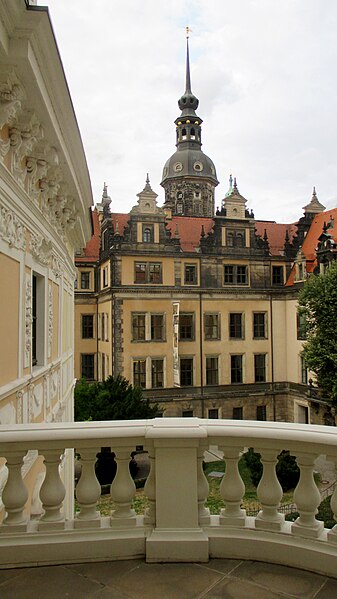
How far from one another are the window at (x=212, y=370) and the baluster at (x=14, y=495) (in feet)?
100

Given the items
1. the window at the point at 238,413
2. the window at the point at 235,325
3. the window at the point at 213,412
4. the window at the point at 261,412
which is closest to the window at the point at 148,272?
the window at the point at 235,325

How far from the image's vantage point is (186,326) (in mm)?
33312

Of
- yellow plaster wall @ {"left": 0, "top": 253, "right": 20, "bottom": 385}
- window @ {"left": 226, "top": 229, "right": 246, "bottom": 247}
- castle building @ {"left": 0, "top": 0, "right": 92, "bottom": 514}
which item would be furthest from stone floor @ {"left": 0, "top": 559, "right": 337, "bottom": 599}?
window @ {"left": 226, "top": 229, "right": 246, "bottom": 247}

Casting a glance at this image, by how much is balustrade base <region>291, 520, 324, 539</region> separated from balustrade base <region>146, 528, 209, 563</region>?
23.7 inches

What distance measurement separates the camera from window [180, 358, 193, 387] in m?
32.8

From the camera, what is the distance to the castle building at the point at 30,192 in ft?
11.8

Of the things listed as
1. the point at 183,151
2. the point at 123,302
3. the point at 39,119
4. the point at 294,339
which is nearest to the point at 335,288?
the point at 294,339

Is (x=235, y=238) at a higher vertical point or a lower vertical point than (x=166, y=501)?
higher

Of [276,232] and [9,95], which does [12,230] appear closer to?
[9,95]

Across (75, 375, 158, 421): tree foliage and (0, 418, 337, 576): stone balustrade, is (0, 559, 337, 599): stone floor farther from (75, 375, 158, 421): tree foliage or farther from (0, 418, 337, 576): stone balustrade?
(75, 375, 158, 421): tree foliage

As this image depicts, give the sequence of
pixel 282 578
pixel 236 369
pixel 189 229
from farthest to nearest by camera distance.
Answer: pixel 189 229
pixel 236 369
pixel 282 578

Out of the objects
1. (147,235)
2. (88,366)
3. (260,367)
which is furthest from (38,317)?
(260,367)

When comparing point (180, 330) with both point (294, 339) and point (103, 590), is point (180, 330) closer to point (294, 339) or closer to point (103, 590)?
point (294, 339)

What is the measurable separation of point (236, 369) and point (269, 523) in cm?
3170
